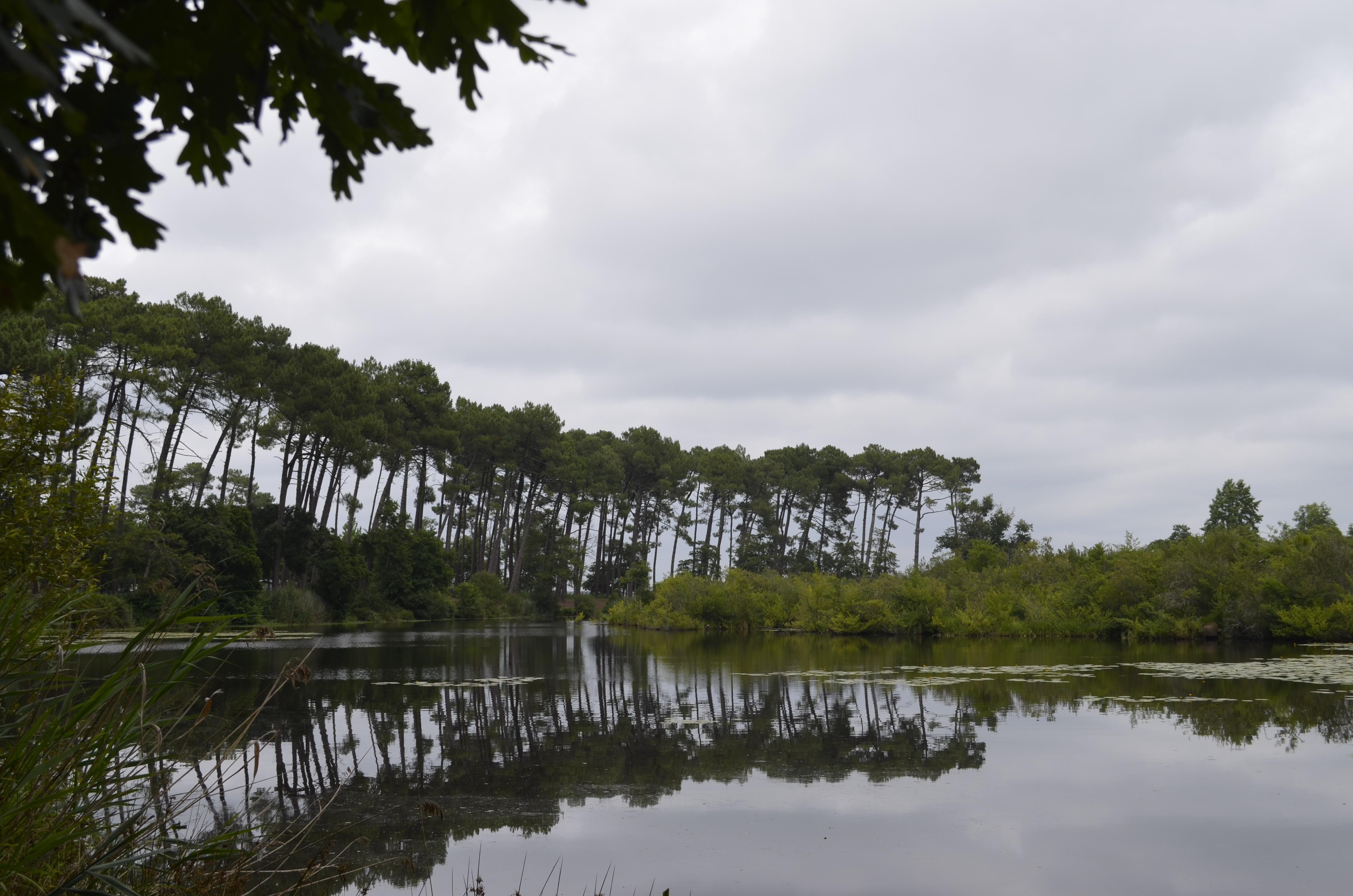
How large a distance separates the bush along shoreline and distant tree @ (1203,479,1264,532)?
2248 centimetres

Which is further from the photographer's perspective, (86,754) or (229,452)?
(229,452)

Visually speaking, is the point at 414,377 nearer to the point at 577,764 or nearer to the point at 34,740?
the point at 577,764

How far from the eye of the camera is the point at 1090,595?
80.3ft

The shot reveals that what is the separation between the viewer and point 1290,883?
4391 millimetres

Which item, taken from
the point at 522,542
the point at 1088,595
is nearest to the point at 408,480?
the point at 522,542

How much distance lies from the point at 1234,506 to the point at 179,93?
5785 centimetres

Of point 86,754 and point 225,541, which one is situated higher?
point 225,541

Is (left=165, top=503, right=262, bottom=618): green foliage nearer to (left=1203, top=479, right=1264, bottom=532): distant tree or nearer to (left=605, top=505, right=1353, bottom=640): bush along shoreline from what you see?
(left=605, top=505, right=1353, bottom=640): bush along shoreline

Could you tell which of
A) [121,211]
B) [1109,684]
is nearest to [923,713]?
[1109,684]

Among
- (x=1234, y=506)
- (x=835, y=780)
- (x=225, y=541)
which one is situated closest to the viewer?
(x=835, y=780)

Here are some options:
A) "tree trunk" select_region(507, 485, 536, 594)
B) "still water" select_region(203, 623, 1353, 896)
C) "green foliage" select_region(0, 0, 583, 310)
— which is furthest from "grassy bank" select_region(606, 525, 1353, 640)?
"green foliage" select_region(0, 0, 583, 310)

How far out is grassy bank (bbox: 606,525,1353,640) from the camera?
19.9m

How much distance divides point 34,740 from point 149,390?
29.8 metres

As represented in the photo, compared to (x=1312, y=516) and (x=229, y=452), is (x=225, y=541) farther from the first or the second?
(x=1312, y=516)
